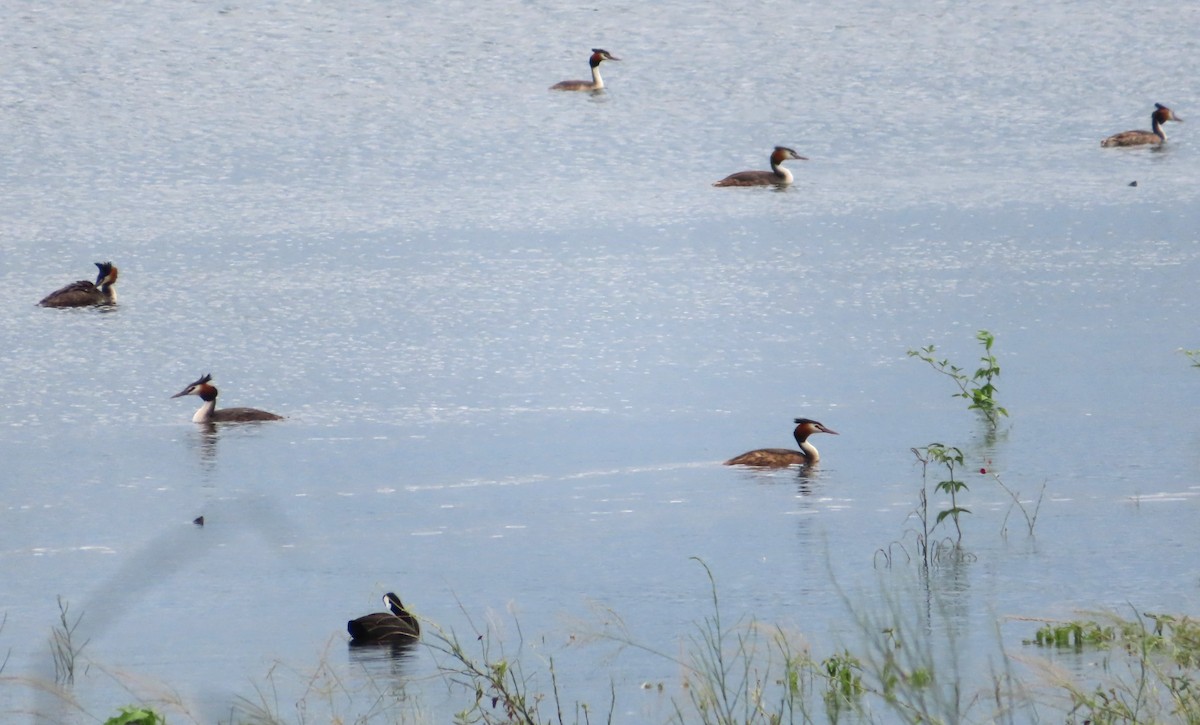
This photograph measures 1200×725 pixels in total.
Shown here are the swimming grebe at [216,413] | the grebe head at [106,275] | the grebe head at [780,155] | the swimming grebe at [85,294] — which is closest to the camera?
the swimming grebe at [216,413]

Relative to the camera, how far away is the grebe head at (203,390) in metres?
13.8

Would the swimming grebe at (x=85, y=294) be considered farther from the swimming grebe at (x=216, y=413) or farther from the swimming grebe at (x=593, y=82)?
the swimming grebe at (x=593, y=82)

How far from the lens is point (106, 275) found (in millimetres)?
18312

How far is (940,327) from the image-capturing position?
15.7 meters

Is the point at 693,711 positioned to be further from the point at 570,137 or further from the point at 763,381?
the point at 570,137

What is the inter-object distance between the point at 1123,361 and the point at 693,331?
3.54m

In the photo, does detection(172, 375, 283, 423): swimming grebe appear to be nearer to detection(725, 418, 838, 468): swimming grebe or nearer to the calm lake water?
the calm lake water

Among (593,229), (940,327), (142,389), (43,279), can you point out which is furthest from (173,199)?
(940,327)

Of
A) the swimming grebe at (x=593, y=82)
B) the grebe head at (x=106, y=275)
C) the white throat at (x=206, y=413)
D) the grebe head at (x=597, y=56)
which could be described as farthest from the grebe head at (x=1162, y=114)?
the white throat at (x=206, y=413)

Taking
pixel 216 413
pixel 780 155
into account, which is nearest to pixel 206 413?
pixel 216 413

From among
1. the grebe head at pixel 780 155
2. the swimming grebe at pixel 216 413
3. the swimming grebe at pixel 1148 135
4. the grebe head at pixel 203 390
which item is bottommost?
the swimming grebe at pixel 216 413

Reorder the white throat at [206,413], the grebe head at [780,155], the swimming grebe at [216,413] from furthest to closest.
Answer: the grebe head at [780,155] < the white throat at [206,413] < the swimming grebe at [216,413]

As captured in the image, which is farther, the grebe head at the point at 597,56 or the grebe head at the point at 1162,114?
the grebe head at the point at 597,56

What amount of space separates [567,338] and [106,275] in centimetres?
497
